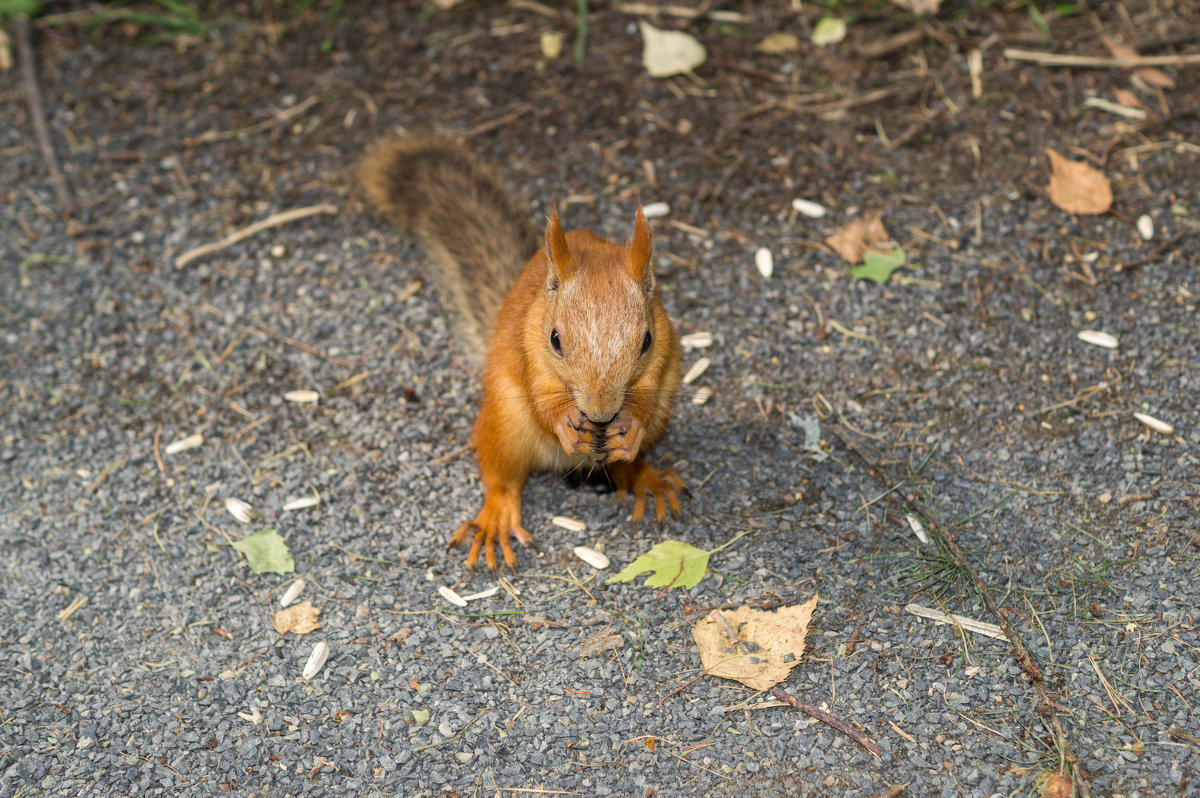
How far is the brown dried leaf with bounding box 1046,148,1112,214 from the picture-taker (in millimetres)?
3422

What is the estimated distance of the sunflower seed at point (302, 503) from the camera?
2877 mm

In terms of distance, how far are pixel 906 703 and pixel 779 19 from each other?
292cm

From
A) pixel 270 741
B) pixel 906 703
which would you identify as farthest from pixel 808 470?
pixel 270 741

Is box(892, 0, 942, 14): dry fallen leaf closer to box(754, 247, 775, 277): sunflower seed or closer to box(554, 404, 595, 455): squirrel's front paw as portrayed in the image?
box(754, 247, 775, 277): sunflower seed

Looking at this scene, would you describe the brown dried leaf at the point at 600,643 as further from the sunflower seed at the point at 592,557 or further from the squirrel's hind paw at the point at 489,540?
the squirrel's hind paw at the point at 489,540

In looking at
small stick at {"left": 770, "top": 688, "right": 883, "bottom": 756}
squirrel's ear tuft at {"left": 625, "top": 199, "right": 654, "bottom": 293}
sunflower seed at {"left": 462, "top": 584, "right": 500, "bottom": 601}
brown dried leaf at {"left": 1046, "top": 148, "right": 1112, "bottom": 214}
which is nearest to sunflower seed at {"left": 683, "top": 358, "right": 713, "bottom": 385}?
squirrel's ear tuft at {"left": 625, "top": 199, "right": 654, "bottom": 293}

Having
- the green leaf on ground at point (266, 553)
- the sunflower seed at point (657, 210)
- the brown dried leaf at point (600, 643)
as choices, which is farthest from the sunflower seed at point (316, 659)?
the sunflower seed at point (657, 210)

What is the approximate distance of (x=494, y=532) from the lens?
2766 millimetres

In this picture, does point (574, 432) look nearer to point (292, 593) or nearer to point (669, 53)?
point (292, 593)

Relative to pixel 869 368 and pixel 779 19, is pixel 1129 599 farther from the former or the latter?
pixel 779 19

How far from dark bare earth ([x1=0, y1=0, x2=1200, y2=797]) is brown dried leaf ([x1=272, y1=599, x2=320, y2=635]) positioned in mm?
35

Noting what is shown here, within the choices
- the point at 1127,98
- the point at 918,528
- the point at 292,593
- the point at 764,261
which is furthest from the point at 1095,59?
the point at 292,593

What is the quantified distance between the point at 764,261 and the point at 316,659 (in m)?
1.98

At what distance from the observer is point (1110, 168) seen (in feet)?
11.5
